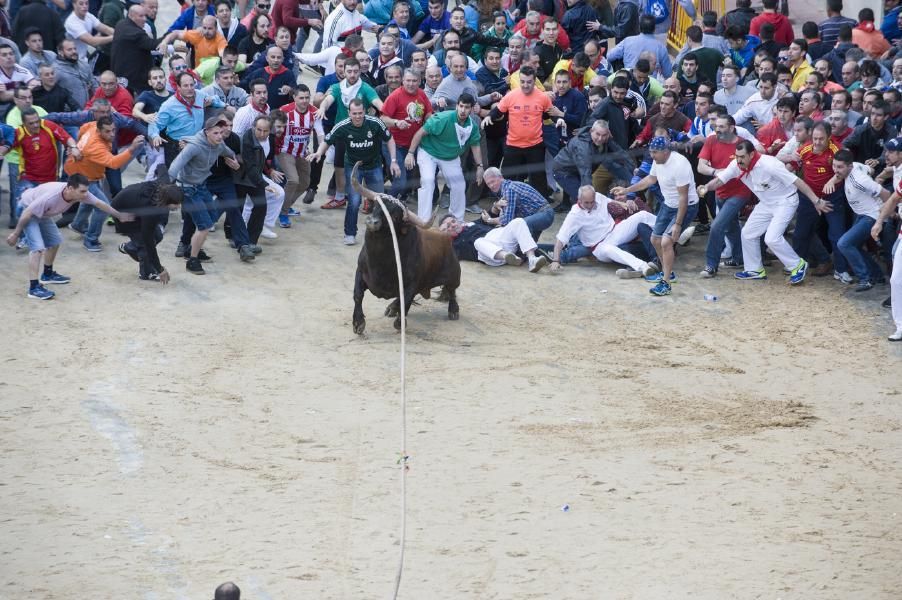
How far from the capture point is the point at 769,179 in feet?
48.6

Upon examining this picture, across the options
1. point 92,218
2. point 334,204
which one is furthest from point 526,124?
point 92,218

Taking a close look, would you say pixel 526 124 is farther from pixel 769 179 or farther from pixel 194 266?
Answer: pixel 194 266

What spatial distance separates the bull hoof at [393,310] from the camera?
A: 1406 cm

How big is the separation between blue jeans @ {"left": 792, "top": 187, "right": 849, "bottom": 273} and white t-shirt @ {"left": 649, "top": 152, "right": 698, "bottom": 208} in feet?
4.16

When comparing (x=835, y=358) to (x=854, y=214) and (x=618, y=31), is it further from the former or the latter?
(x=618, y=31)

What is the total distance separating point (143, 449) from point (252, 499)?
4.52 ft

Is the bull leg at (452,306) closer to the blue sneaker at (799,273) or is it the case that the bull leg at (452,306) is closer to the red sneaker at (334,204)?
the red sneaker at (334,204)

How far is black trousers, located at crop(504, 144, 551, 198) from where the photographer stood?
55.7 feet

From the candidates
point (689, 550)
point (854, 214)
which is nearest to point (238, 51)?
point (854, 214)

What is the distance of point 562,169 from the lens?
55.3 ft

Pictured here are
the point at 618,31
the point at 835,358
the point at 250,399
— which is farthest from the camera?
the point at 618,31

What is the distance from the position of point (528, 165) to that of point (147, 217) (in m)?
5.20

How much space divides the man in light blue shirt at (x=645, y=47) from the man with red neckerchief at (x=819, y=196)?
11.7ft

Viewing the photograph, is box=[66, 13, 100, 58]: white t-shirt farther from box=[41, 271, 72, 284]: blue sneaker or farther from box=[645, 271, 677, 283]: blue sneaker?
box=[645, 271, 677, 283]: blue sneaker
